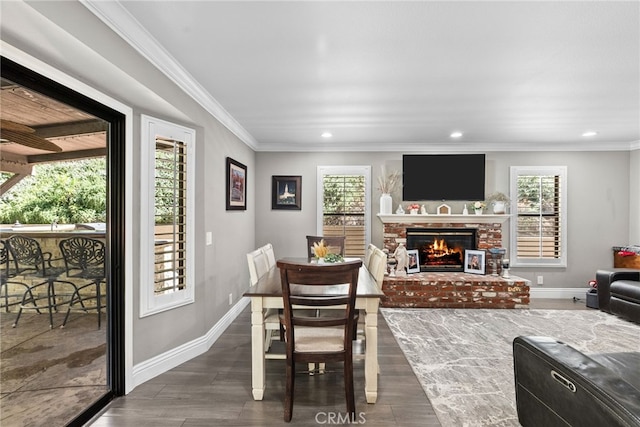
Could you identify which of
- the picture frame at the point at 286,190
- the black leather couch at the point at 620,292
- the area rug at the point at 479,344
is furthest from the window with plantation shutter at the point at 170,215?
the black leather couch at the point at 620,292

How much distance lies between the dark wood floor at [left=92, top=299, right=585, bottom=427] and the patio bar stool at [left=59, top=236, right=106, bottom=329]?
2.28 feet

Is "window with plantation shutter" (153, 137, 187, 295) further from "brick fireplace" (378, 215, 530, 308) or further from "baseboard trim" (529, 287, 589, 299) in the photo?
"baseboard trim" (529, 287, 589, 299)

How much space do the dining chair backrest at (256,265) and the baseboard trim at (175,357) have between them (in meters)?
0.85

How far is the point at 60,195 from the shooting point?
2.07m

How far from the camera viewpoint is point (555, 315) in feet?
14.7

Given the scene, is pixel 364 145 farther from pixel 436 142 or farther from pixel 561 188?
pixel 561 188

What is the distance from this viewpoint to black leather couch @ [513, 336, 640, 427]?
1247 mm

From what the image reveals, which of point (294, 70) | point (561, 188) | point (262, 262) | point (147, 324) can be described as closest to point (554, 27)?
point (294, 70)

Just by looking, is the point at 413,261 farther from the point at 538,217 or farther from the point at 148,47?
the point at 148,47

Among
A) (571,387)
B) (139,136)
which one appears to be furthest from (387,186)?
(571,387)

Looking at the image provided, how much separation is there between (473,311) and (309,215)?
2849 millimetres

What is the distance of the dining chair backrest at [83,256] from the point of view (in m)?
2.12

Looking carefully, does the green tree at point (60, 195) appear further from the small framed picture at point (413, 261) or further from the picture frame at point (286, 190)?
the small framed picture at point (413, 261)

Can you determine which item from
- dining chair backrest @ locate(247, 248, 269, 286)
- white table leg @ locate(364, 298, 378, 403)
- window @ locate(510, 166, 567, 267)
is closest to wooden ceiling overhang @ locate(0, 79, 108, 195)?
dining chair backrest @ locate(247, 248, 269, 286)
